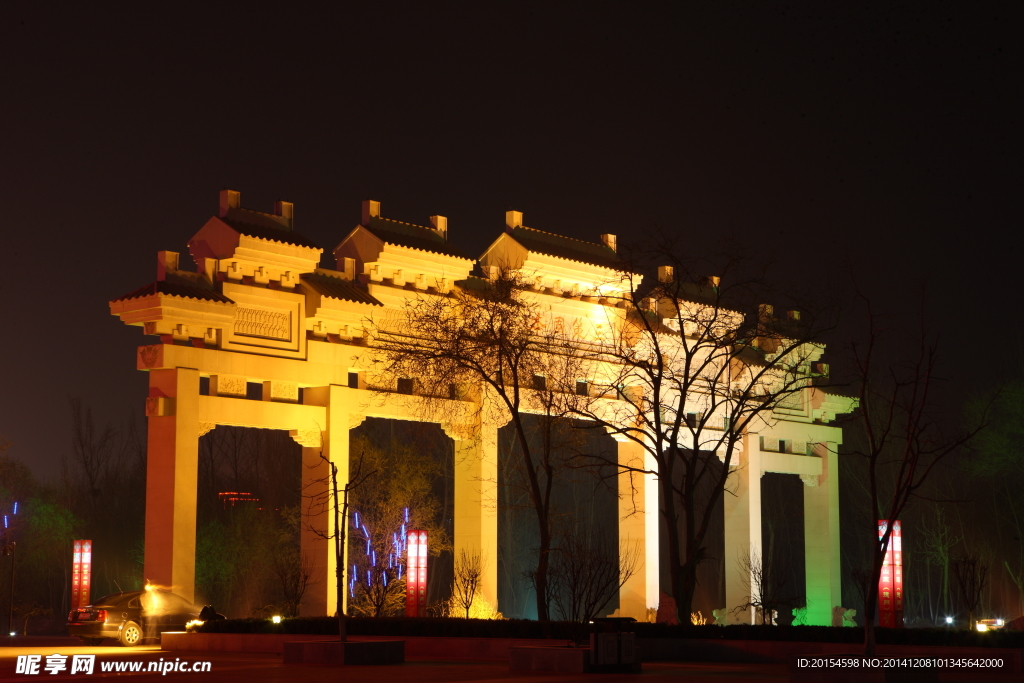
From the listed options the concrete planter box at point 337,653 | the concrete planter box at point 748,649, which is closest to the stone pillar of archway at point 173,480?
the concrete planter box at point 337,653

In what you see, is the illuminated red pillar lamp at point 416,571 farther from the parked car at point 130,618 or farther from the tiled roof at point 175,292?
the tiled roof at point 175,292

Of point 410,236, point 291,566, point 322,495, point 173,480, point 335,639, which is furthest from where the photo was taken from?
point 291,566

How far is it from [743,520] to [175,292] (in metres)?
14.2

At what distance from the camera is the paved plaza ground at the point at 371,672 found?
435 inches

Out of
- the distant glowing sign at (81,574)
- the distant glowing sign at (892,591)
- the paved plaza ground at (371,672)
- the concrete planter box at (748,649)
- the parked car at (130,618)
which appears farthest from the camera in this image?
the distant glowing sign at (892,591)

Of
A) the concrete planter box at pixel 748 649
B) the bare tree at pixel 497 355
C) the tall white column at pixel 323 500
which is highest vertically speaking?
the bare tree at pixel 497 355

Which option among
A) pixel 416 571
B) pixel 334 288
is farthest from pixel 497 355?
pixel 416 571

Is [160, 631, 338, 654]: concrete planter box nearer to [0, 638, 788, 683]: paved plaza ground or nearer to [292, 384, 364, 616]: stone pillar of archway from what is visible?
[0, 638, 788, 683]: paved plaza ground

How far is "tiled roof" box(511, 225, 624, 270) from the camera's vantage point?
879 inches

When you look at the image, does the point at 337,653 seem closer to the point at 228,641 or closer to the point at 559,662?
the point at 559,662

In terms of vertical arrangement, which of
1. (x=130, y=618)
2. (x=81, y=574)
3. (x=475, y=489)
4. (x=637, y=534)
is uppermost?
(x=475, y=489)

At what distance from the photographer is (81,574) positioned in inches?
789

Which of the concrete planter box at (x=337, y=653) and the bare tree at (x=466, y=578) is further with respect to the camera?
the bare tree at (x=466, y=578)

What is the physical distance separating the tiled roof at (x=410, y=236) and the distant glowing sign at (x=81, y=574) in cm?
711
